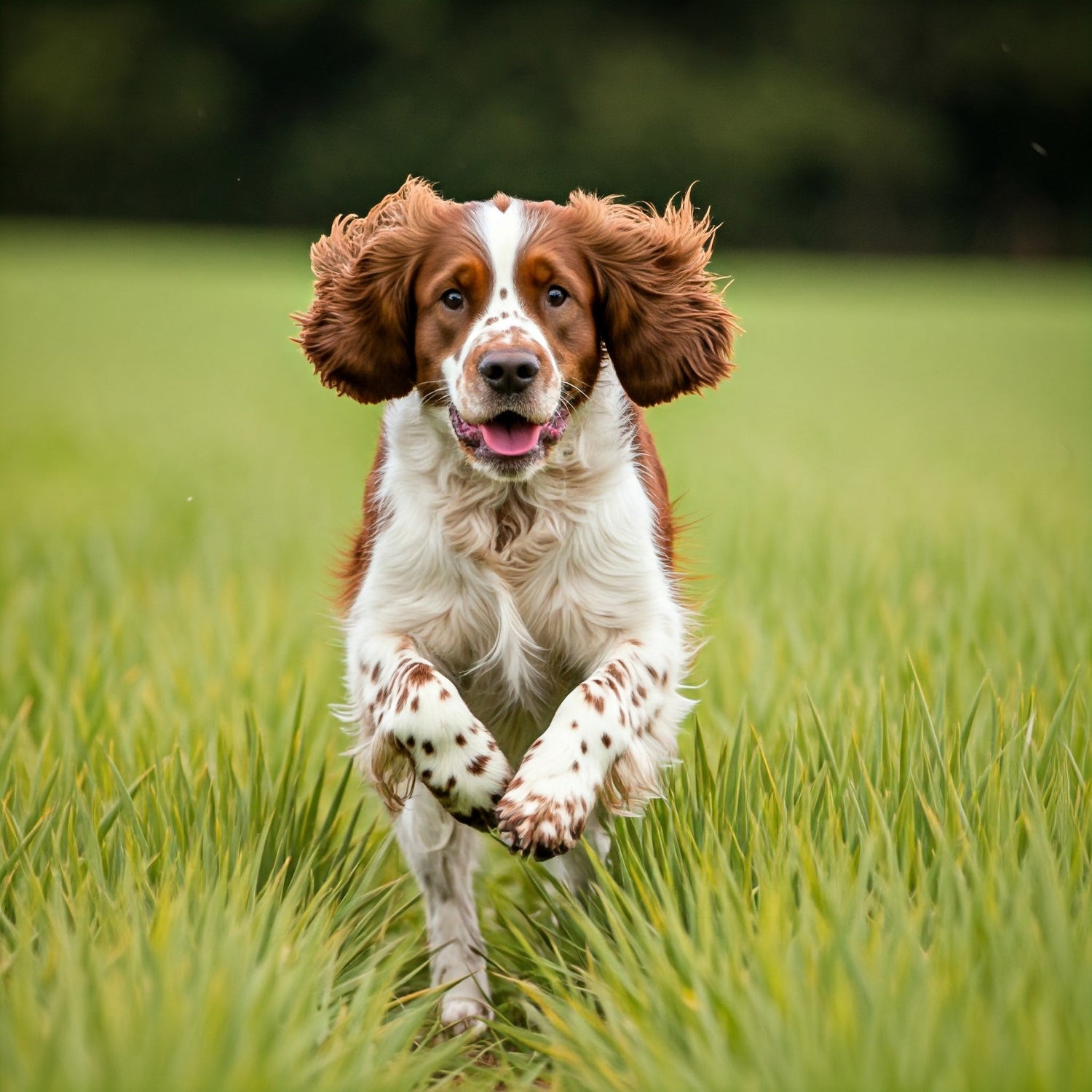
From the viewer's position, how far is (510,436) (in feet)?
8.54

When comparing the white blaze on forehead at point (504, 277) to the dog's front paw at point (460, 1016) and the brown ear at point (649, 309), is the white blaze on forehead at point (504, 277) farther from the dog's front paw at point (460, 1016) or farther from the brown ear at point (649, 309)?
the dog's front paw at point (460, 1016)

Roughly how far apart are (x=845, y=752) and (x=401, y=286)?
4.10ft

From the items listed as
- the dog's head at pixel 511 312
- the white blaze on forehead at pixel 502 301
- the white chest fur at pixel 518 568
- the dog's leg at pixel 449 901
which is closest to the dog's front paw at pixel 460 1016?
the dog's leg at pixel 449 901

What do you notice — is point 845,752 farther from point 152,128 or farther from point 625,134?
point 152,128

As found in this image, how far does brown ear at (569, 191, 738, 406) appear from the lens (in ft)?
9.48

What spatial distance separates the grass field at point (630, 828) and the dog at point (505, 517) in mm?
156

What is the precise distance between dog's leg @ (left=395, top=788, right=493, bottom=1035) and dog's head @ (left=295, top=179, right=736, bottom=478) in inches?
28.6

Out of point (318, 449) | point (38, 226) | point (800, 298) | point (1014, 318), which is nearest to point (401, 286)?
point (318, 449)

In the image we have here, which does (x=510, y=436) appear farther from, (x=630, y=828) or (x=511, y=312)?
(x=630, y=828)

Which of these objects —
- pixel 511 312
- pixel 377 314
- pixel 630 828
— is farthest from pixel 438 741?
pixel 377 314

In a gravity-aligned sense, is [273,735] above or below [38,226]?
below

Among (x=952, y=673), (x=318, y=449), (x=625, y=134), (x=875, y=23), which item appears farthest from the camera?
(x=875, y=23)

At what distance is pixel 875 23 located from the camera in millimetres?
35938

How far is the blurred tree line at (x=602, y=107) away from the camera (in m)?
32.4
